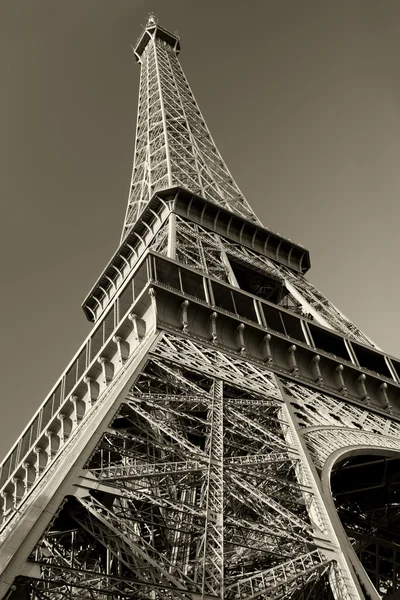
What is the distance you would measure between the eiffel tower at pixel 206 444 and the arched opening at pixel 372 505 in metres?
0.10

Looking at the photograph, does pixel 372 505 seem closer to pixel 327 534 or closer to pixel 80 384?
pixel 80 384

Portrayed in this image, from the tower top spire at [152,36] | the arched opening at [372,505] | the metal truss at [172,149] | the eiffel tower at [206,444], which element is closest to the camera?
the eiffel tower at [206,444]

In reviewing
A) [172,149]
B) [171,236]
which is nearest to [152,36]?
[172,149]

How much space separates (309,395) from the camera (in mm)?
23469

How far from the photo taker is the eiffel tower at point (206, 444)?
478 inches

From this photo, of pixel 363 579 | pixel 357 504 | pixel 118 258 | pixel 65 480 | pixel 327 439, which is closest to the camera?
pixel 65 480

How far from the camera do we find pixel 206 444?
16.2m

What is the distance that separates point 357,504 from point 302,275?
70.4ft

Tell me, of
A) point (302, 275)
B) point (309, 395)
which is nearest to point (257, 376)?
point (309, 395)

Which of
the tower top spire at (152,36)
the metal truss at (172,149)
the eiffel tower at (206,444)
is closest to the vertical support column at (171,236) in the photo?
the eiffel tower at (206,444)

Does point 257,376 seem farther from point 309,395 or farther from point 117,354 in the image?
point 117,354

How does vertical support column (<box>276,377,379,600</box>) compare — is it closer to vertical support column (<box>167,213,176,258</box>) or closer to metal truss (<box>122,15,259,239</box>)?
vertical support column (<box>167,213,176,258</box>)

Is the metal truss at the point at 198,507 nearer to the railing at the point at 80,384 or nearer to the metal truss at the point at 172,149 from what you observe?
the railing at the point at 80,384

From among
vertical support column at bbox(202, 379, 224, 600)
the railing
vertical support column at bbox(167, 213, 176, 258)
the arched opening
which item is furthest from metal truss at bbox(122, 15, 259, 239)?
vertical support column at bbox(202, 379, 224, 600)
